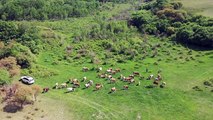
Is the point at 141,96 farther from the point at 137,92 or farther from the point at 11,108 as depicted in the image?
the point at 11,108

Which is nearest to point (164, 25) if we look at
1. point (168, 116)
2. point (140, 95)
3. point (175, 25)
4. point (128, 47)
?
point (175, 25)

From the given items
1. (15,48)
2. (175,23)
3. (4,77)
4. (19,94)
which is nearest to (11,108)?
(19,94)

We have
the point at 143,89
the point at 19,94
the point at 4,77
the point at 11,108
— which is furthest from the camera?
the point at 143,89

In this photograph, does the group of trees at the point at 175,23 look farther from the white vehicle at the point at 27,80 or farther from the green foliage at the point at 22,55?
the white vehicle at the point at 27,80

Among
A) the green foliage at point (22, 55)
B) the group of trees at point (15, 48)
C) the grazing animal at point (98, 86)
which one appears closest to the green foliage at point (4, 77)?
the group of trees at point (15, 48)

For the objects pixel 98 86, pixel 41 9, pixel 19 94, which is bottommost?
pixel 98 86

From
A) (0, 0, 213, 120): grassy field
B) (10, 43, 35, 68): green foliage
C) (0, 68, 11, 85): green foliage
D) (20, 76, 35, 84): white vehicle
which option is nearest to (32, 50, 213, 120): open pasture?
(0, 0, 213, 120): grassy field
